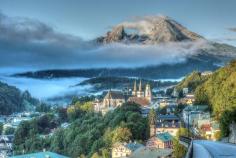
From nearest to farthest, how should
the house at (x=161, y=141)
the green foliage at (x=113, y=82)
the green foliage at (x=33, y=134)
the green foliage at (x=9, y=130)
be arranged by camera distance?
the house at (x=161, y=141), the green foliage at (x=33, y=134), the green foliage at (x=9, y=130), the green foliage at (x=113, y=82)

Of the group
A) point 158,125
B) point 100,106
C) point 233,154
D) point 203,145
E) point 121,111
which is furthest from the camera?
point 100,106

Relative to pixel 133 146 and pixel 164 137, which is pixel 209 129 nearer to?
pixel 133 146

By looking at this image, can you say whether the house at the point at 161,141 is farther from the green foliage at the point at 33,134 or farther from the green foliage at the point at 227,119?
the green foliage at the point at 33,134

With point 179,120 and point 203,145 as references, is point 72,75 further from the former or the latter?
point 203,145

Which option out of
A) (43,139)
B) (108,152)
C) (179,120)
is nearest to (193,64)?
(43,139)

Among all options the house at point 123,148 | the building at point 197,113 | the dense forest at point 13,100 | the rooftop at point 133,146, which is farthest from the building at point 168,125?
the dense forest at point 13,100

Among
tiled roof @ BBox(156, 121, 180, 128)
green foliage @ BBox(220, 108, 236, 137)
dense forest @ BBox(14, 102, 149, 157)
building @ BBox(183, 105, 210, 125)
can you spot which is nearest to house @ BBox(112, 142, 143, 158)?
dense forest @ BBox(14, 102, 149, 157)

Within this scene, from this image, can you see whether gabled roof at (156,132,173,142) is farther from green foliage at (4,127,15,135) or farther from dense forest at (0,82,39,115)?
dense forest at (0,82,39,115)
